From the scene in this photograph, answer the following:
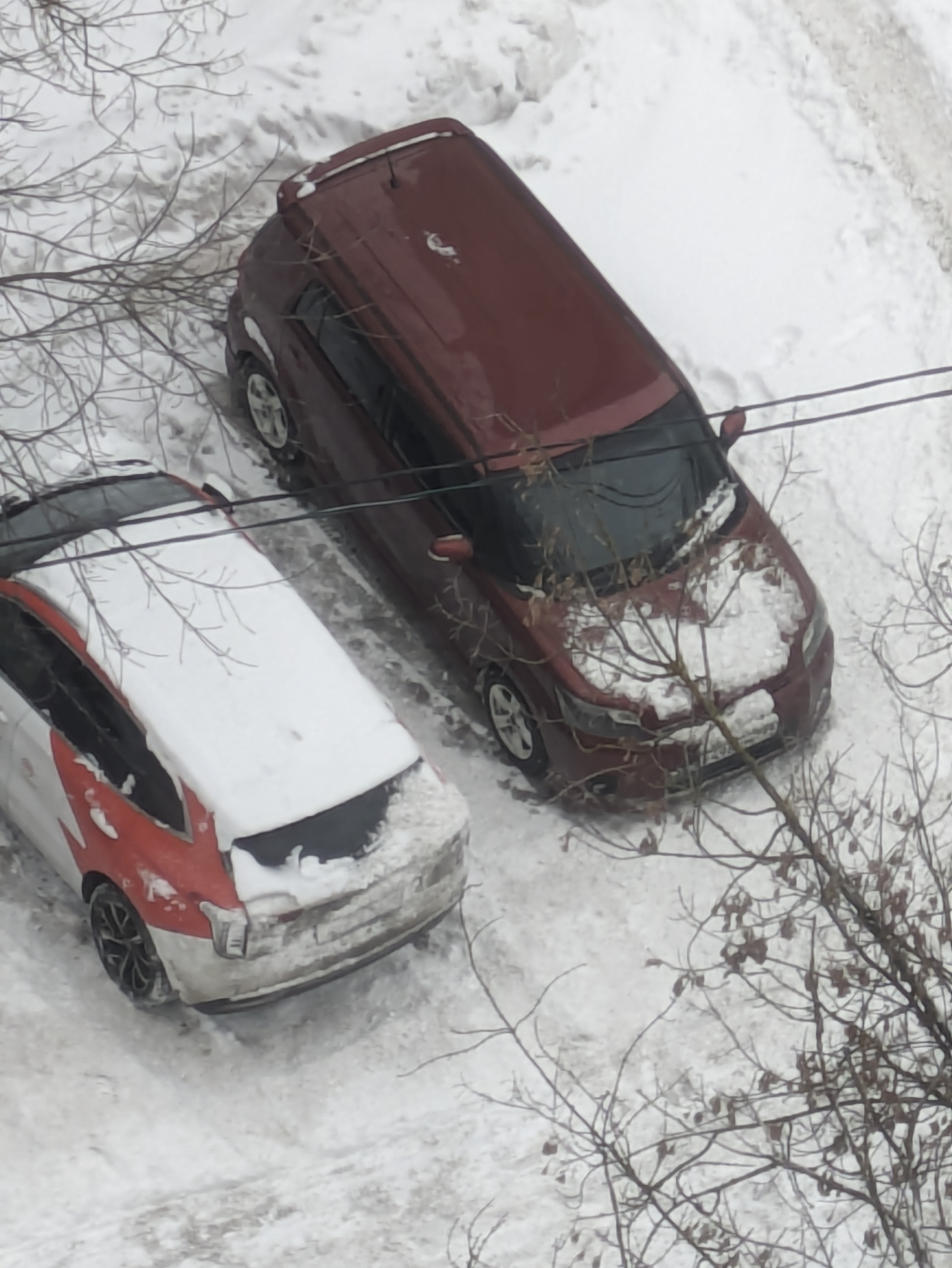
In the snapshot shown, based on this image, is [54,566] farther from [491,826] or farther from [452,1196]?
[452,1196]

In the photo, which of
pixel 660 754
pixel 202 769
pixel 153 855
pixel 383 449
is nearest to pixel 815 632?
pixel 660 754

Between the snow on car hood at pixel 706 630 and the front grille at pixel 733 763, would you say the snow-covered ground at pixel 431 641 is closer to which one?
the front grille at pixel 733 763

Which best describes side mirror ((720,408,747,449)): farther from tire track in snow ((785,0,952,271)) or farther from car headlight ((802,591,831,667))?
tire track in snow ((785,0,952,271))

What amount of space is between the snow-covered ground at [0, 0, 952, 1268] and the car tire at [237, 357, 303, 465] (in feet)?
0.95

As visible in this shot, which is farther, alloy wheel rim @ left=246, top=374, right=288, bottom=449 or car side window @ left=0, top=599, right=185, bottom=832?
alloy wheel rim @ left=246, top=374, right=288, bottom=449

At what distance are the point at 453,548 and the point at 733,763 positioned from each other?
1.92 metres

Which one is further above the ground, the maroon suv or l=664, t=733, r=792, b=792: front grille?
the maroon suv

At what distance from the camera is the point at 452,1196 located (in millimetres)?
6312

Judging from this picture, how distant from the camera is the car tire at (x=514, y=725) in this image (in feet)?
23.9

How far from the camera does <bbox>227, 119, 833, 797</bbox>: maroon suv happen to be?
696cm

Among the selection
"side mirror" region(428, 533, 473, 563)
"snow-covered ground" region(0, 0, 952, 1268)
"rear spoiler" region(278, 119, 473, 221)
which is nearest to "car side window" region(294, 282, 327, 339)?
"rear spoiler" region(278, 119, 473, 221)

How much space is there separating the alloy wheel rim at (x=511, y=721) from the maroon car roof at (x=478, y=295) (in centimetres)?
126

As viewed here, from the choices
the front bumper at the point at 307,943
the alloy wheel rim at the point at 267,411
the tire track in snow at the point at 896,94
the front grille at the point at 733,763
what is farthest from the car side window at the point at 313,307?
the tire track in snow at the point at 896,94

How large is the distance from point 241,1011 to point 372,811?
1.11m
